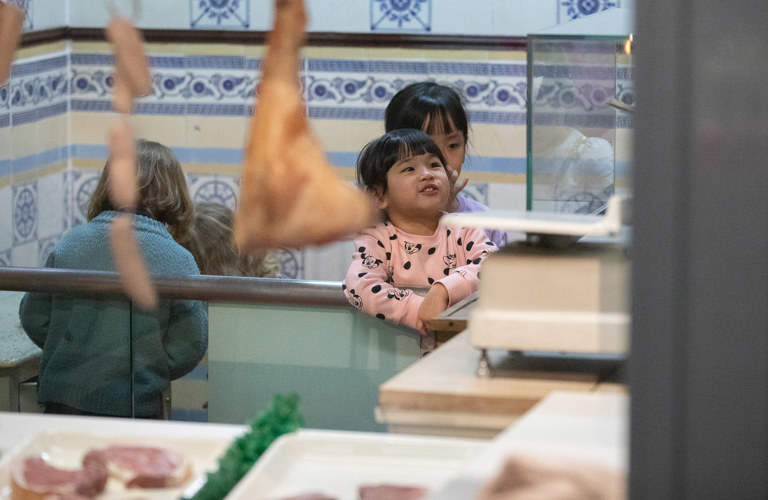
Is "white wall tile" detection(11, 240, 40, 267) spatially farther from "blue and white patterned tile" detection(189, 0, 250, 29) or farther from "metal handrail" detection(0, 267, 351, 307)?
"metal handrail" detection(0, 267, 351, 307)

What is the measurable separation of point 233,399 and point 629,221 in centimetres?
142

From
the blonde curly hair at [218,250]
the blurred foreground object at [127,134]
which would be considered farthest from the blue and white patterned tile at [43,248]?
the blurred foreground object at [127,134]

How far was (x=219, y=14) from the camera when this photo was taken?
2875mm

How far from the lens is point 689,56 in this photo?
539 mm

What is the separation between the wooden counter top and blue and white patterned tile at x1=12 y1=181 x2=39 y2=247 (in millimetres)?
2064

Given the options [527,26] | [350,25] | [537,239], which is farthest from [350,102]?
[537,239]

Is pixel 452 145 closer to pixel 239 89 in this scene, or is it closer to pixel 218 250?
pixel 218 250

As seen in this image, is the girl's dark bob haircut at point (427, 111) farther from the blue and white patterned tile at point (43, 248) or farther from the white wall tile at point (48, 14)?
the blue and white patterned tile at point (43, 248)

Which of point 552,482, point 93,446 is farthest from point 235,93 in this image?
point 552,482

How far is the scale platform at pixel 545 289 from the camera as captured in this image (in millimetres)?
921

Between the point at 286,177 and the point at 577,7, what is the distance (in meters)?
2.26

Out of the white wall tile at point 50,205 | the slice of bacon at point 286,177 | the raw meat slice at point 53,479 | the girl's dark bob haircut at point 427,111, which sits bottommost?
the raw meat slice at point 53,479

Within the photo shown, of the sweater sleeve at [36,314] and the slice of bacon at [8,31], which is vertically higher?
the slice of bacon at [8,31]

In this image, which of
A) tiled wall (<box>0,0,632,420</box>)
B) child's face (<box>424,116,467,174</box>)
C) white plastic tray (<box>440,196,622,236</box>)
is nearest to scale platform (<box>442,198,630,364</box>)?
white plastic tray (<box>440,196,622,236</box>)
